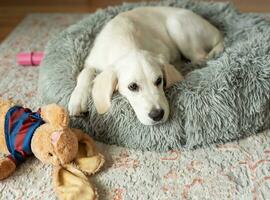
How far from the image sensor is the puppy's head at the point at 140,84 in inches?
60.3

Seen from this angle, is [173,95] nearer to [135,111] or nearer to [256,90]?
[135,111]

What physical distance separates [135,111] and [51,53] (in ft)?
2.44

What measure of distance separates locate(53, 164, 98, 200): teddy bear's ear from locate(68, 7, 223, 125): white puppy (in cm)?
30

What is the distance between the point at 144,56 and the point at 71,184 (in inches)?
23.6

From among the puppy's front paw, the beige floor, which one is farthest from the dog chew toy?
the beige floor

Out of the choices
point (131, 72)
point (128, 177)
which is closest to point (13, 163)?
point (128, 177)

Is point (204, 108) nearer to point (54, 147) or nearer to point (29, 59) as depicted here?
point (54, 147)

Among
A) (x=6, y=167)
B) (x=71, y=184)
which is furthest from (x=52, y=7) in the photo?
(x=71, y=184)

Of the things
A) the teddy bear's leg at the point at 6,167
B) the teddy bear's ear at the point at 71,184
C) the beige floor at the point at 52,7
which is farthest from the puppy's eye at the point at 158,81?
the beige floor at the point at 52,7

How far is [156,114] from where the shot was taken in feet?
4.97

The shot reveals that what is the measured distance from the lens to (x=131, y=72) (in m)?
1.59

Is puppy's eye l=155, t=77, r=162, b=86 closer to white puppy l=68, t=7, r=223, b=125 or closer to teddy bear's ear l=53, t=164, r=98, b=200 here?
white puppy l=68, t=7, r=223, b=125

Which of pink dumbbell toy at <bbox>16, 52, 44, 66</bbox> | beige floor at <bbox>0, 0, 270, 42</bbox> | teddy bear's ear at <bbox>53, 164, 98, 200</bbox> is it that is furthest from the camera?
beige floor at <bbox>0, 0, 270, 42</bbox>

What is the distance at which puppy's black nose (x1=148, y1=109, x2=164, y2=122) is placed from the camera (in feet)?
4.96
